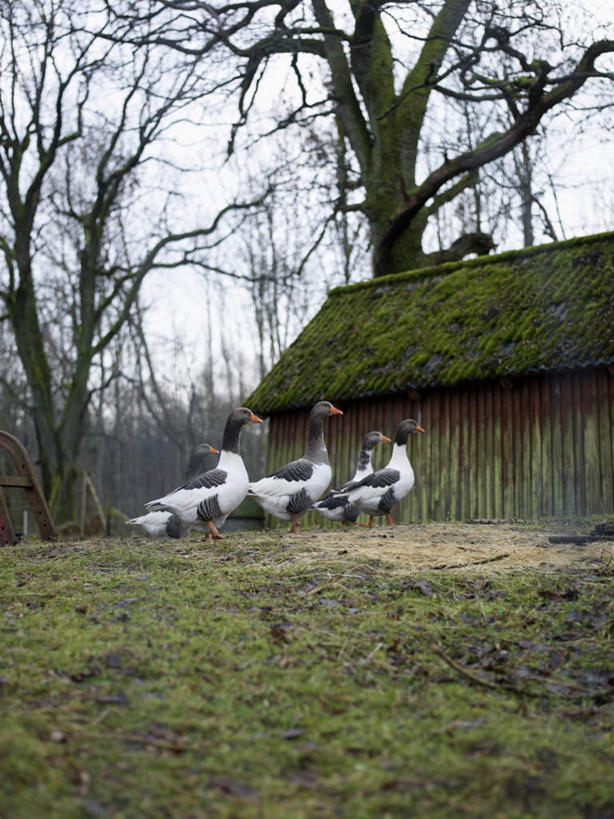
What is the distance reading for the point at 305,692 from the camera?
465 cm

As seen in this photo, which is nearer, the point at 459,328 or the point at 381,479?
the point at 381,479

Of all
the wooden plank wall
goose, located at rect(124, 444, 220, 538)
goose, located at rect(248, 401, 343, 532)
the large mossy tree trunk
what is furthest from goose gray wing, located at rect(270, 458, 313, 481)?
the large mossy tree trunk

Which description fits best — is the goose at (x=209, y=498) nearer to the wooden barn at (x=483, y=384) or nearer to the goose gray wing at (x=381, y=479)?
the goose gray wing at (x=381, y=479)

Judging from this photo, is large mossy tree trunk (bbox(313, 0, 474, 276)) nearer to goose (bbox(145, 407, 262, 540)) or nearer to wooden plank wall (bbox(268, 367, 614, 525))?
wooden plank wall (bbox(268, 367, 614, 525))

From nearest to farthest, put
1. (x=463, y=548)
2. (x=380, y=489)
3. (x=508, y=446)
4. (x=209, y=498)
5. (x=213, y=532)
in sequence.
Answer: (x=463, y=548) < (x=209, y=498) < (x=213, y=532) < (x=380, y=489) < (x=508, y=446)

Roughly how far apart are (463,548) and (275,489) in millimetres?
2897

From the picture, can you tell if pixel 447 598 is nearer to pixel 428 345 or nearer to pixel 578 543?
pixel 578 543

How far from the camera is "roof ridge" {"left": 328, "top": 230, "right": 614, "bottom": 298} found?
666 inches

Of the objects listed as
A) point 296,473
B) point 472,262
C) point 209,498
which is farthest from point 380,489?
point 472,262

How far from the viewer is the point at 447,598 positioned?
6.73 meters

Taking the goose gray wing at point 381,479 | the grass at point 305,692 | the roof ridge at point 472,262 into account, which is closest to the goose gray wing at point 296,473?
the goose gray wing at point 381,479

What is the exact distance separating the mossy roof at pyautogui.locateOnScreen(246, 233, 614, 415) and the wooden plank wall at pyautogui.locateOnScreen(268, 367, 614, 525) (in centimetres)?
49

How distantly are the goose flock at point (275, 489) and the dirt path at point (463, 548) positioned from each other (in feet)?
2.39

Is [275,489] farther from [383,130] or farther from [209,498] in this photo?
[383,130]
